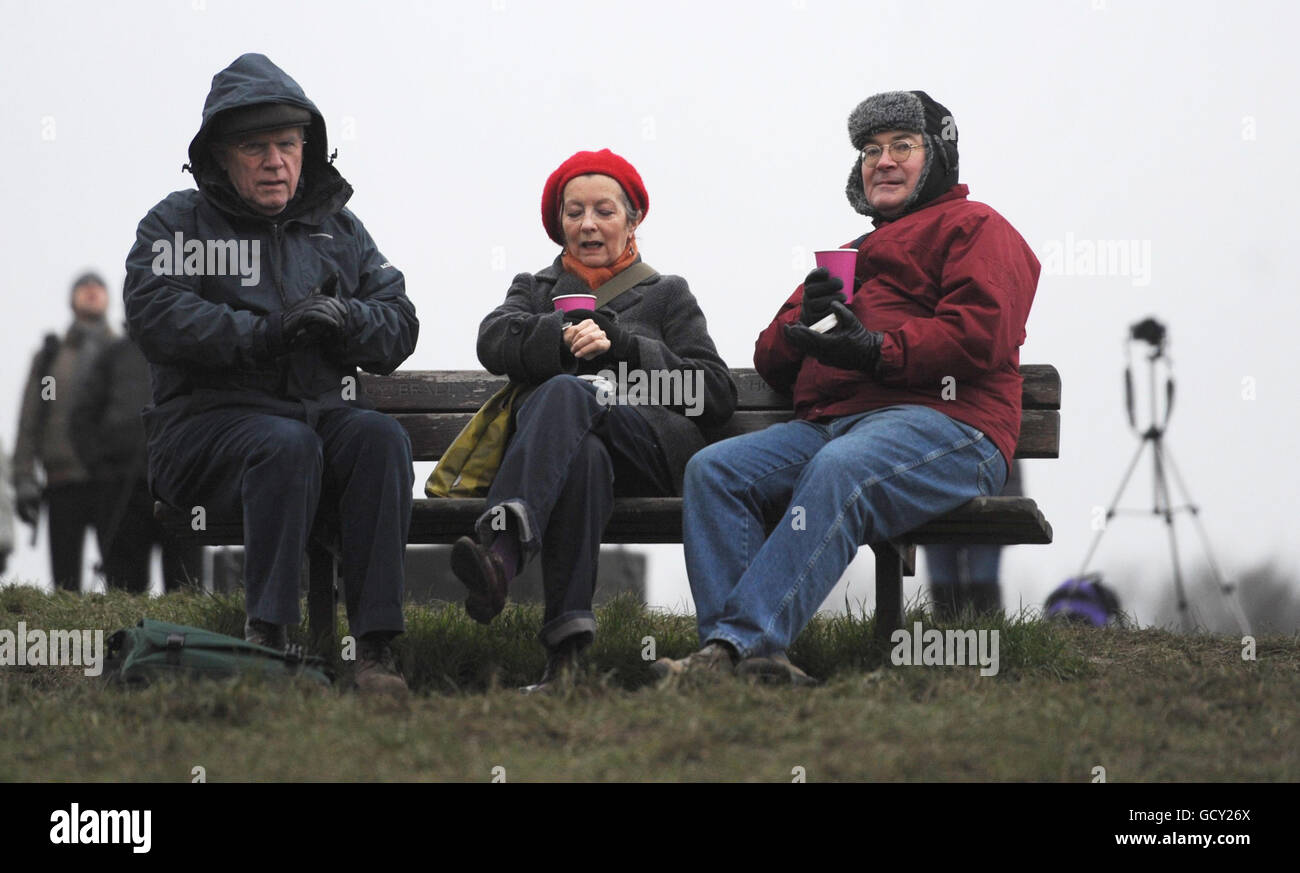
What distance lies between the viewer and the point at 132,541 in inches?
349

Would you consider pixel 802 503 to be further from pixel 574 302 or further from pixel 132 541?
pixel 132 541

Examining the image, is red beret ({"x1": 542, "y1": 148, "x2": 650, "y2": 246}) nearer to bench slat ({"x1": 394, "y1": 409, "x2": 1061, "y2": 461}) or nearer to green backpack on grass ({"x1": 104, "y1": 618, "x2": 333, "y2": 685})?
bench slat ({"x1": 394, "y1": 409, "x2": 1061, "y2": 461})

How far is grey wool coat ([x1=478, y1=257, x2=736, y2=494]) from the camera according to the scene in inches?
219

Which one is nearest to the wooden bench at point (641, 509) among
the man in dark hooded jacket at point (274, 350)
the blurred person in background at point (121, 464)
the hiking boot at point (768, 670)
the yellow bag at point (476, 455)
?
the yellow bag at point (476, 455)

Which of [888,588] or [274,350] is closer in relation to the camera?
[274,350]

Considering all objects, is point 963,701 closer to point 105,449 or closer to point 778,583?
point 778,583

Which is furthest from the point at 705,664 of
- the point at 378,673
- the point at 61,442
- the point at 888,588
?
the point at 61,442

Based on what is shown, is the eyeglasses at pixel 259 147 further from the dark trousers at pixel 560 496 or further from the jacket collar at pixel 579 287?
the dark trousers at pixel 560 496

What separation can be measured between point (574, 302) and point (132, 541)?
412 centimetres

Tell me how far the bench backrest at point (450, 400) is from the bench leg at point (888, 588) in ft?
2.29
